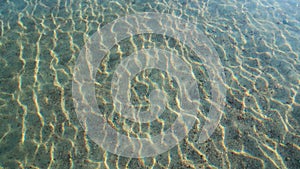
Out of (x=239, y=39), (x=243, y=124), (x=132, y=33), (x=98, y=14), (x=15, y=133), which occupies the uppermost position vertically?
(x=98, y=14)

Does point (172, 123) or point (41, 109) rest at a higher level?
point (41, 109)

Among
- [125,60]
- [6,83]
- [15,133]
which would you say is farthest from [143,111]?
[6,83]

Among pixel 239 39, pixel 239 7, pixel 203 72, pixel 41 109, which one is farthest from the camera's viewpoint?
pixel 239 7

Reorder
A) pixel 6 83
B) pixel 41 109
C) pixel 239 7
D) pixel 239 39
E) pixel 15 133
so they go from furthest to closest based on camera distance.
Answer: pixel 239 7, pixel 239 39, pixel 6 83, pixel 41 109, pixel 15 133

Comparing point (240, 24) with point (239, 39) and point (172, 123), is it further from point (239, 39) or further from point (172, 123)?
point (172, 123)

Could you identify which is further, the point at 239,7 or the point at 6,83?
the point at 239,7

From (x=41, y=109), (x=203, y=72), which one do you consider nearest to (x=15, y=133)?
(x=41, y=109)

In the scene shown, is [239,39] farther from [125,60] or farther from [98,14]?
[98,14]
